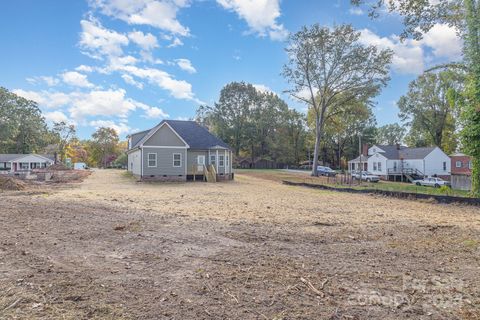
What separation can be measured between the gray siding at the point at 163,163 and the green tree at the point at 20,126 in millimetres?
41009

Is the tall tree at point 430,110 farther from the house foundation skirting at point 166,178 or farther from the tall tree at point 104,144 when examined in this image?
Answer: the tall tree at point 104,144

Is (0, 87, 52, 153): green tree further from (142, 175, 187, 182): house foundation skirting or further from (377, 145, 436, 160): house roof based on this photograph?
(377, 145, 436, 160): house roof

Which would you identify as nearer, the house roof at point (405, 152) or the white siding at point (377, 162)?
the house roof at point (405, 152)

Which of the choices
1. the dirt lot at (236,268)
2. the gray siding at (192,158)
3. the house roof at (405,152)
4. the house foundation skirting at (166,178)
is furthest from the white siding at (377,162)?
the dirt lot at (236,268)

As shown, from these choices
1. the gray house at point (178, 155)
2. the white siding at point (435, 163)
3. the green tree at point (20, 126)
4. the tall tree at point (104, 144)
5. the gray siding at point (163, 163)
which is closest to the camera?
the gray siding at point (163, 163)

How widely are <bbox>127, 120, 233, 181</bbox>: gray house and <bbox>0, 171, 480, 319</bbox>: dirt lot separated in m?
15.9

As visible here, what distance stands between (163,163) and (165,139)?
190 cm

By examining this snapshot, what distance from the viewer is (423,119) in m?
50.2

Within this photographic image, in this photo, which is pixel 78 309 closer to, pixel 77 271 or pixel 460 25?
pixel 77 271

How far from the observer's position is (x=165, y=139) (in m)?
24.7

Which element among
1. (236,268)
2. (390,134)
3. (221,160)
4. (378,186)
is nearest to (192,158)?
Result: (221,160)

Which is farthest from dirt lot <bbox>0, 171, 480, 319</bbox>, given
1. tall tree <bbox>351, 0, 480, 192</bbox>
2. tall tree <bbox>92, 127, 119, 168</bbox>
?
tall tree <bbox>92, 127, 119, 168</bbox>

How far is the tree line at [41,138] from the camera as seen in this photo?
53000mm

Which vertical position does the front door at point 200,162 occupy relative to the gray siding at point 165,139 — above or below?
below
